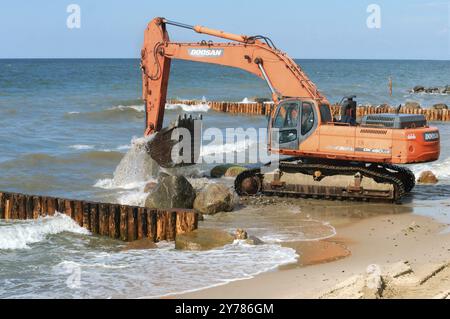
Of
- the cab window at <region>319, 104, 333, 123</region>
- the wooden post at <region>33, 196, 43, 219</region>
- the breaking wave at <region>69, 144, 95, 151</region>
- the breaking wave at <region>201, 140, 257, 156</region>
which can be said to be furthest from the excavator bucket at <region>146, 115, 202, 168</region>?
the breaking wave at <region>69, 144, 95, 151</region>

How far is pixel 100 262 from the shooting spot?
1185 cm

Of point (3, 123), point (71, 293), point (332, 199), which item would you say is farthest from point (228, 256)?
point (3, 123)

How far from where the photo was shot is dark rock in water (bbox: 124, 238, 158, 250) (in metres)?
13.0

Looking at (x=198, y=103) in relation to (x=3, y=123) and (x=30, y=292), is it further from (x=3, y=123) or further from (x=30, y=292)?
(x=30, y=292)

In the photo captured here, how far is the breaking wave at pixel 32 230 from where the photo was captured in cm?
1316

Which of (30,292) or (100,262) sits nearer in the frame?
(30,292)

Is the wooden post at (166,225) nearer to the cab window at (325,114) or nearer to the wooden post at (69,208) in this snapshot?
the wooden post at (69,208)

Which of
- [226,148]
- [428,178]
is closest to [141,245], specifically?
[428,178]

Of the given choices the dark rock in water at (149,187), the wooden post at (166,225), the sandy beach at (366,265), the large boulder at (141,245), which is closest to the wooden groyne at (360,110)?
the dark rock in water at (149,187)

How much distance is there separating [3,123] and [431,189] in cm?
2468

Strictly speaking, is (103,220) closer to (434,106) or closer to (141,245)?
(141,245)

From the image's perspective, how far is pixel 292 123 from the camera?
674 inches

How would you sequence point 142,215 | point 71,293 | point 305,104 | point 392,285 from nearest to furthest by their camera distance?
point 392,285
point 71,293
point 142,215
point 305,104

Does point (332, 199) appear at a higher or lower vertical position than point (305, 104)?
lower
